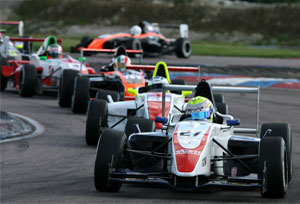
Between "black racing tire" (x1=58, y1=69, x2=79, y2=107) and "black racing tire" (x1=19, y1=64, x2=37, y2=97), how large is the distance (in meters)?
2.11

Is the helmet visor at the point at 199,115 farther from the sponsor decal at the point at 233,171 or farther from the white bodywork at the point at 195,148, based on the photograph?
the sponsor decal at the point at 233,171

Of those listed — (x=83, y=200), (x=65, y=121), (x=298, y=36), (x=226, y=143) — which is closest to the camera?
(x=83, y=200)

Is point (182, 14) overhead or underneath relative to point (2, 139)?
overhead

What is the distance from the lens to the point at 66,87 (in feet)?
63.9

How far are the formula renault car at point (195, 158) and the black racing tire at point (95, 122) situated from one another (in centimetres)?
317

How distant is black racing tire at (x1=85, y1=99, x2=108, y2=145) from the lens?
43.5 feet

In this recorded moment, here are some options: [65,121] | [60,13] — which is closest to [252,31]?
[60,13]

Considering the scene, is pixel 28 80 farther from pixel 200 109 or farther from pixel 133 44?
pixel 133 44

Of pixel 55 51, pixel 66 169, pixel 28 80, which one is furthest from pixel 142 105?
pixel 55 51

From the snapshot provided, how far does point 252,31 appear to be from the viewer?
6156 centimetres

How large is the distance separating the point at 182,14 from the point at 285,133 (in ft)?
197

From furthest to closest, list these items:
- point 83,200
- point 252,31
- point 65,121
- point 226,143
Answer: point 252,31 → point 65,121 → point 226,143 → point 83,200

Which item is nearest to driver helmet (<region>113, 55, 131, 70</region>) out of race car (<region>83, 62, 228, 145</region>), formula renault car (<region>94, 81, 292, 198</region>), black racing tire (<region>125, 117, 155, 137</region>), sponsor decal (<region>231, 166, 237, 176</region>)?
race car (<region>83, 62, 228, 145</region>)

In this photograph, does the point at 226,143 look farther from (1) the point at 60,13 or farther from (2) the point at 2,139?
(1) the point at 60,13
